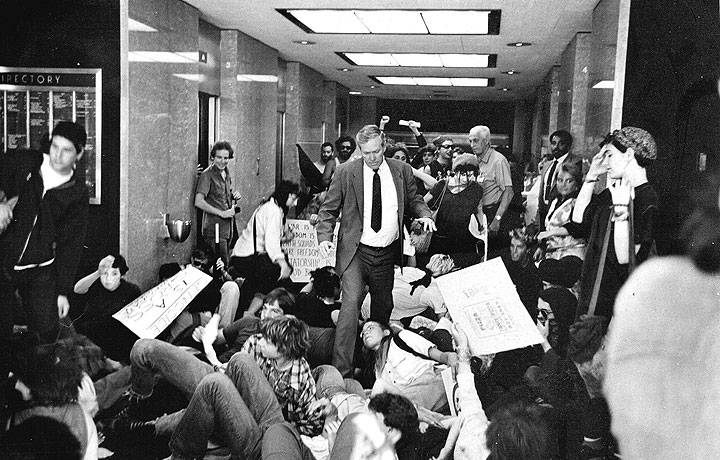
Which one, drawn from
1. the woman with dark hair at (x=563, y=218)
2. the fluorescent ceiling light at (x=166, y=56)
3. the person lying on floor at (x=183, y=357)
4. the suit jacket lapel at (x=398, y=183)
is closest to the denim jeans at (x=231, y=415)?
the person lying on floor at (x=183, y=357)

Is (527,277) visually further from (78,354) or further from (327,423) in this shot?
(78,354)

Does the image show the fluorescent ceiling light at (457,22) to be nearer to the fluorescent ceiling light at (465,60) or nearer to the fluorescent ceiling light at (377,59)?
the fluorescent ceiling light at (465,60)

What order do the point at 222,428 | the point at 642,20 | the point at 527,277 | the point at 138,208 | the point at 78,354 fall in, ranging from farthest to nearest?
1. the point at 138,208
2. the point at 78,354
3. the point at 527,277
4. the point at 222,428
5. the point at 642,20

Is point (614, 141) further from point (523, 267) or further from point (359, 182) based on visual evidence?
point (359, 182)

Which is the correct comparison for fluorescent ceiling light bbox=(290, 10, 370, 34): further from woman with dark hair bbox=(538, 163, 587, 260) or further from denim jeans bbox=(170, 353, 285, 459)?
denim jeans bbox=(170, 353, 285, 459)

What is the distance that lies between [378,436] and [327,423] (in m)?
0.36

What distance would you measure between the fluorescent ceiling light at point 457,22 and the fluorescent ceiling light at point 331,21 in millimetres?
380

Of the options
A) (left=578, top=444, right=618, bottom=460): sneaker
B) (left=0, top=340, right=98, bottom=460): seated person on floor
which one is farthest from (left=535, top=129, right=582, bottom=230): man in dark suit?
(left=0, top=340, right=98, bottom=460): seated person on floor

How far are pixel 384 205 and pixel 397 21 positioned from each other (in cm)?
107

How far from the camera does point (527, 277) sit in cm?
418

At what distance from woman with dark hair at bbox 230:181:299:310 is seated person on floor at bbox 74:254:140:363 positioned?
0.72m

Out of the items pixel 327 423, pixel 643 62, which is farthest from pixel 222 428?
pixel 643 62

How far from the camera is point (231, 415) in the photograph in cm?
388

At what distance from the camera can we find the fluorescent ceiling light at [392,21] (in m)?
4.21
